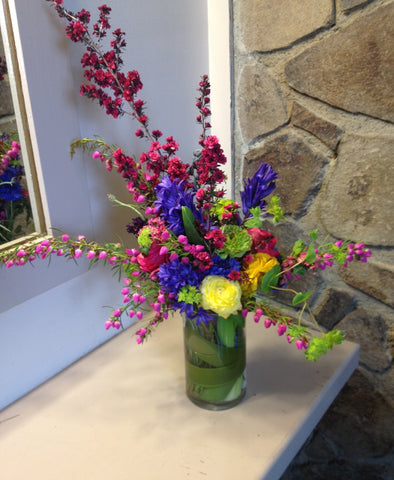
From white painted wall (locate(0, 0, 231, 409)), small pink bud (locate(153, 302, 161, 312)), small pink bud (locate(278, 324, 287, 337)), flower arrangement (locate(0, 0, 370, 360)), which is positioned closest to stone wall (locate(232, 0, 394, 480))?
white painted wall (locate(0, 0, 231, 409))

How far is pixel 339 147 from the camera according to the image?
0.95m

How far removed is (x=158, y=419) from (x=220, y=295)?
0.91 ft

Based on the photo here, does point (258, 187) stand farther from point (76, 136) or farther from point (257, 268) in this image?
point (76, 136)

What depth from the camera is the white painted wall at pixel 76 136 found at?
32.3 inches

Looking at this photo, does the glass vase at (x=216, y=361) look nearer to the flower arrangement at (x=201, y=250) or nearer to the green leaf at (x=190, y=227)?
the flower arrangement at (x=201, y=250)

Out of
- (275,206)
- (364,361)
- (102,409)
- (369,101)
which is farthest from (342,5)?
(102,409)

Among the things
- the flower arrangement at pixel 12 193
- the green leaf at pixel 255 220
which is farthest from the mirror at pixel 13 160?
the green leaf at pixel 255 220

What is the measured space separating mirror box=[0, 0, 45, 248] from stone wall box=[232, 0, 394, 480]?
49 cm

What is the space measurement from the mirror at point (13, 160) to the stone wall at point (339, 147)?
1.60 ft

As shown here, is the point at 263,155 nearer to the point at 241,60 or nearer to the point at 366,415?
the point at 241,60

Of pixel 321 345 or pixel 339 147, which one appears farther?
pixel 339 147

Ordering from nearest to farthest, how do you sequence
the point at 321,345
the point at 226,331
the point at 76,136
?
the point at 321,345 → the point at 226,331 → the point at 76,136

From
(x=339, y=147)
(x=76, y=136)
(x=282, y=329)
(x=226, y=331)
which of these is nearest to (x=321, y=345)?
(x=282, y=329)

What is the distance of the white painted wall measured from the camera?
82 cm
